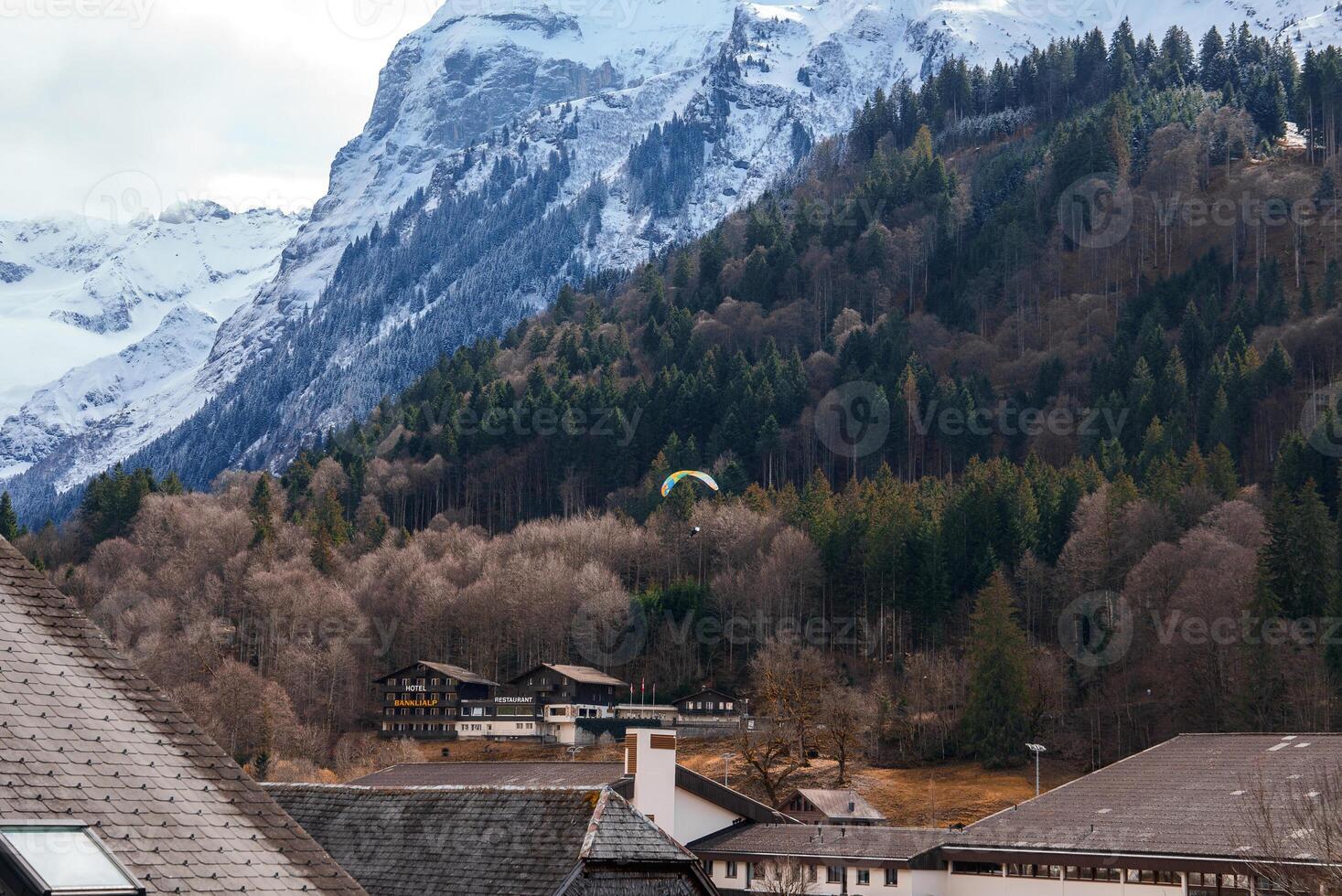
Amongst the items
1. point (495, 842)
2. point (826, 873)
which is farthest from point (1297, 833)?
point (495, 842)

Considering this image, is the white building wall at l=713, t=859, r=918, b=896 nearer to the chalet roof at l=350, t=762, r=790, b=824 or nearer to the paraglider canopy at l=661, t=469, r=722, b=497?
the chalet roof at l=350, t=762, r=790, b=824

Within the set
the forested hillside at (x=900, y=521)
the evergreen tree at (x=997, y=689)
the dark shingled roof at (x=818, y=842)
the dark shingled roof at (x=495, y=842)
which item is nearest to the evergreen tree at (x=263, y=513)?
the forested hillside at (x=900, y=521)

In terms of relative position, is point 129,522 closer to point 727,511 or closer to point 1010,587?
point 727,511

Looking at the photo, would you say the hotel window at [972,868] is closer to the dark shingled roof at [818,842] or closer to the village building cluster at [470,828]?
the village building cluster at [470,828]

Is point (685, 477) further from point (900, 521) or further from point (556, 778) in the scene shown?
point (556, 778)

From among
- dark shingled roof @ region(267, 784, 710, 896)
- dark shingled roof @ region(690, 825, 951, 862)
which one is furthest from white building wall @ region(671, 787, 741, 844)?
dark shingled roof @ region(267, 784, 710, 896)

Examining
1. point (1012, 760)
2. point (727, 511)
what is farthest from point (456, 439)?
point (1012, 760)
